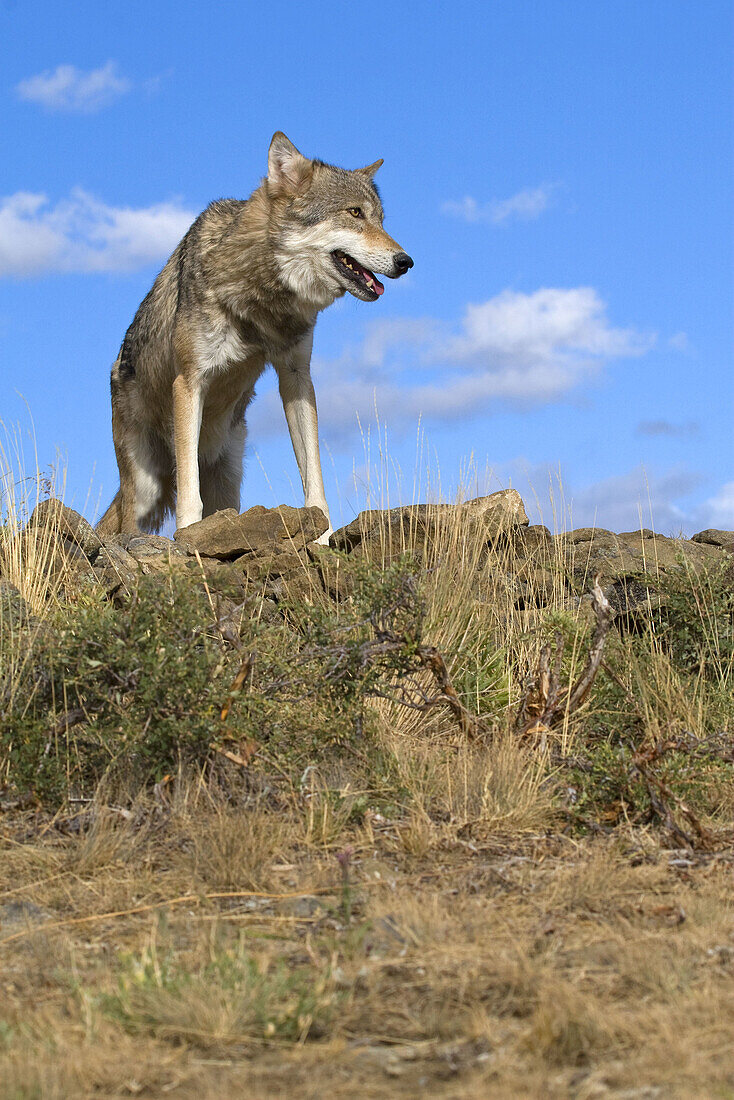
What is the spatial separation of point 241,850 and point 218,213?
7005mm

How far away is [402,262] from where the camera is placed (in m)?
8.84

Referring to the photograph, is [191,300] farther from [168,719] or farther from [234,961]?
[234,961]

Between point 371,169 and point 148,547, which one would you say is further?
point 371,169

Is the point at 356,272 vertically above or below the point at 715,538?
above

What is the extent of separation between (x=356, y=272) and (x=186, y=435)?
1.97 m

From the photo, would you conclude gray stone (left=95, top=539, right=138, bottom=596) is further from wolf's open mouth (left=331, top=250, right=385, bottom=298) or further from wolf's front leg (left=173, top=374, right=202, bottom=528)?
wolf's open mouth (left=331, top=250, right=385, bottom=298)

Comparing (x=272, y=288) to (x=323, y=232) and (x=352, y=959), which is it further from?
(x=352, y=959)

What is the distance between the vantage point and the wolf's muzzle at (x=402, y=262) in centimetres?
884

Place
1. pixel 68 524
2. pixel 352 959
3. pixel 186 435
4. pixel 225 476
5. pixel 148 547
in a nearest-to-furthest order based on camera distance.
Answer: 1. pixel 352 959
2. pixel 68 524
3. pixel 148 547
4. pixel 186 435
5. pixel 225 476

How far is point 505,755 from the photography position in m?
5.12

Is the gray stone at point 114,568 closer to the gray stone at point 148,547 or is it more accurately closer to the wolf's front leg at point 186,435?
the gray stone at point 148,547

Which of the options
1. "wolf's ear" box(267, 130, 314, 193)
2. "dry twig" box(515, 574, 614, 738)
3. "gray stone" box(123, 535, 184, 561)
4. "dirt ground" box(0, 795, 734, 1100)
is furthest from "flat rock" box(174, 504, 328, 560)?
"dirt ground" box(0, 795, 734, 1100)

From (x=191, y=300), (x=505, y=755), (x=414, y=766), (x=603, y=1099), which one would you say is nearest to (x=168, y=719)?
(x=414, y=766)

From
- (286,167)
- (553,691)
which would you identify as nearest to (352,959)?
(553,691)
